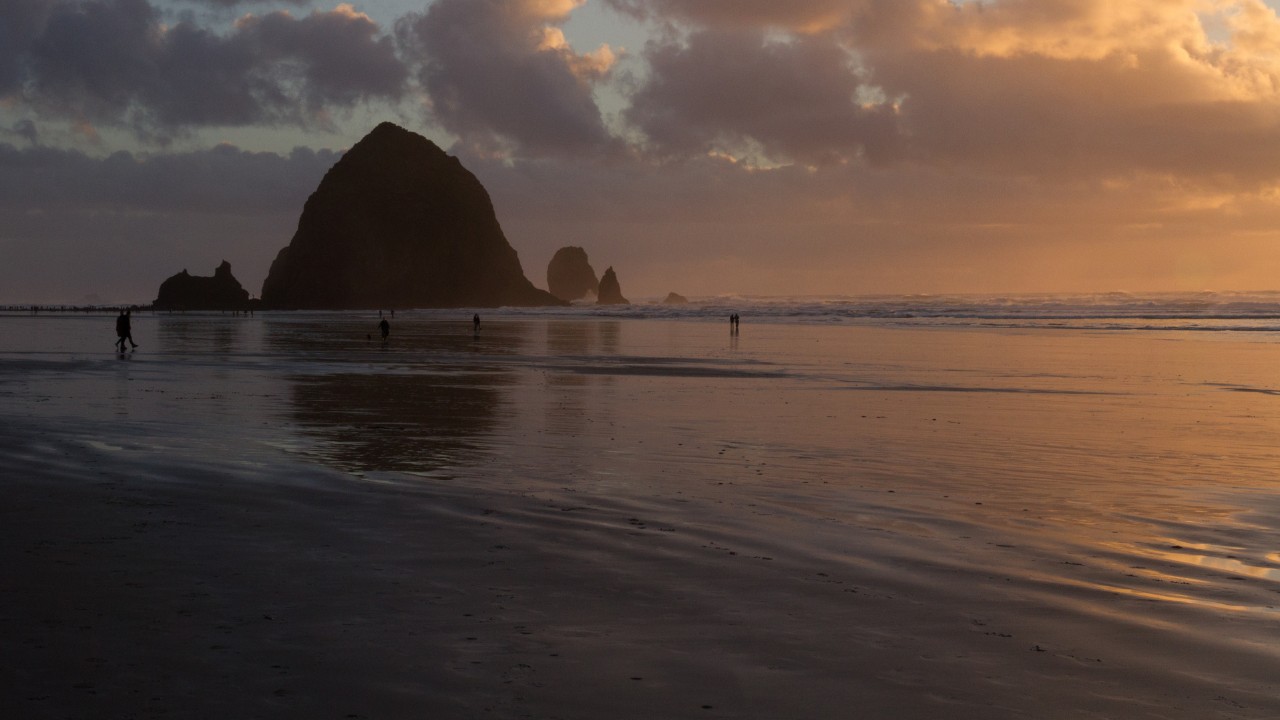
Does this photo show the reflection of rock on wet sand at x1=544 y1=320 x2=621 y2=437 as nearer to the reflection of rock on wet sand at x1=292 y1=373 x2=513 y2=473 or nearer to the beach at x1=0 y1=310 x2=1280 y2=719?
the beach at x1=0 y1=310 x2=1280 y2=719

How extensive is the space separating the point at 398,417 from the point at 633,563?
12952mm

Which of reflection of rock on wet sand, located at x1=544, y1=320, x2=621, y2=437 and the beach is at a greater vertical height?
reflection of rock on wet sand, located at x1=544, y1=320, x2=621, y2=437

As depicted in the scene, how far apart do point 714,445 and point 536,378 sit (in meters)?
15.7

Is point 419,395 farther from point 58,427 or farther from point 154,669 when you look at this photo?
point 154,669

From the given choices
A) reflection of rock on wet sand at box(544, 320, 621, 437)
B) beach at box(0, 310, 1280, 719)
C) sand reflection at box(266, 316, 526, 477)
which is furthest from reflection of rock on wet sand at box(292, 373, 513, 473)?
reflection of rock on wet sand at box(544, 320, 621, 437)

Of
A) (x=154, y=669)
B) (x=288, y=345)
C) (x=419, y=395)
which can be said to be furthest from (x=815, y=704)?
(x=288, y=345)

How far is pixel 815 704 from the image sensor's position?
5.70 metres

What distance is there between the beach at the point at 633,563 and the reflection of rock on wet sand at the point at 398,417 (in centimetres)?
15

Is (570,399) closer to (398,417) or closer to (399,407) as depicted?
(399,407)

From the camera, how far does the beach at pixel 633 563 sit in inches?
233

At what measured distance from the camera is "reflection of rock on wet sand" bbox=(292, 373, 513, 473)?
15.3 m

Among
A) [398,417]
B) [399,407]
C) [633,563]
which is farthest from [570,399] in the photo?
[633,563]

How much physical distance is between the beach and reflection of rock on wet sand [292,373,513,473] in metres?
0.15

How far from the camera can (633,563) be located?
883 cm
